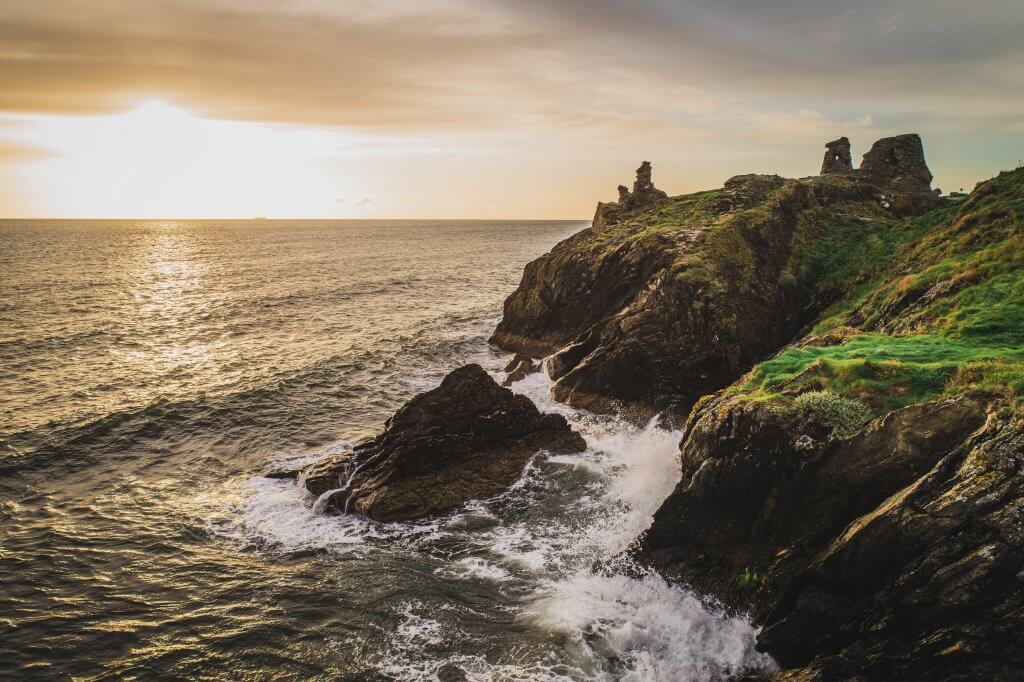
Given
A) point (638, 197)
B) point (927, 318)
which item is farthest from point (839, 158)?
point (927, 318)

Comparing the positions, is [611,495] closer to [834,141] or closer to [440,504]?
[440,504]

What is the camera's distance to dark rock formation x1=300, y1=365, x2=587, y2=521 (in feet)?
75.5

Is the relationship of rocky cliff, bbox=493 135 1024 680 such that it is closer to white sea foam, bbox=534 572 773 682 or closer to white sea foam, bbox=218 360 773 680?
white sea foam, bbox=534 572 773 682

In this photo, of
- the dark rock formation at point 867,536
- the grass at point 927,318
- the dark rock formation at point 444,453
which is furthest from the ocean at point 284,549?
the grass at point 927,318

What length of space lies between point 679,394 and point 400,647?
64.4 feet

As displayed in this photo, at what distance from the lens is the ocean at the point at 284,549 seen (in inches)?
599

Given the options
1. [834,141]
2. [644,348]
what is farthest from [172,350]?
[834,141]

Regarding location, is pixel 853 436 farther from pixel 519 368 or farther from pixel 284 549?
pixel 519 368

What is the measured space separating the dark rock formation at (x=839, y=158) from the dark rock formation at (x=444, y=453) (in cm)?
4630

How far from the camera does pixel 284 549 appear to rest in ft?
67.6

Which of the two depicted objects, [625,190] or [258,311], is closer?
[625,190]

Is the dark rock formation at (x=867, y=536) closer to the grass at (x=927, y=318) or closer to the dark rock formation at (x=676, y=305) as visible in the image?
the grass at (x=927, y=318)

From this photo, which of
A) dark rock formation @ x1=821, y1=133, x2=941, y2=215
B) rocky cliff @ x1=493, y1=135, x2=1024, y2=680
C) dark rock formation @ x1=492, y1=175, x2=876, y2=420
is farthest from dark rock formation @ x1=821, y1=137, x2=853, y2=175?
rocky cliff @ x1=493, y1=135, x2=1024, y2=680

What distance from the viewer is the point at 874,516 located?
12305 millimetres
